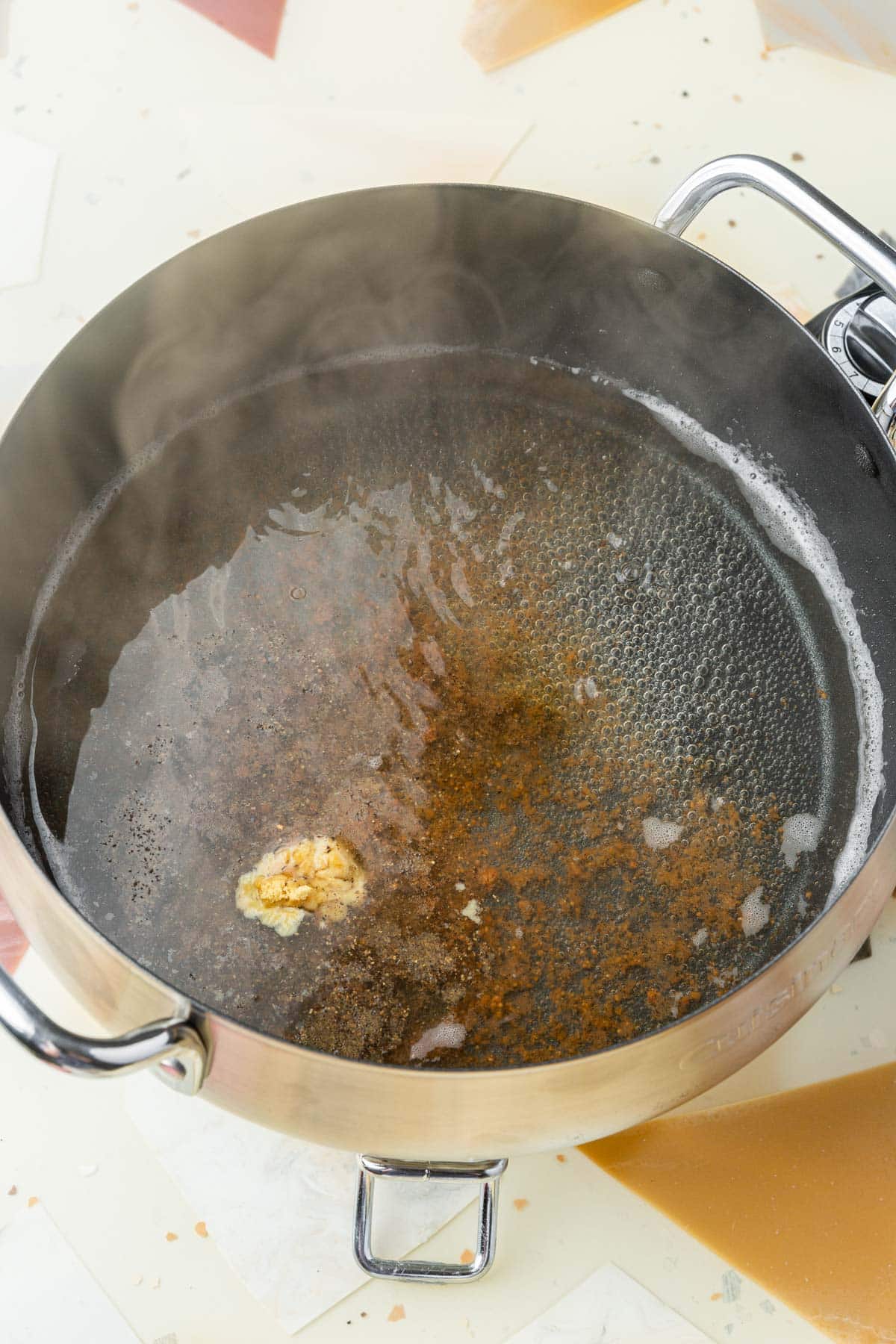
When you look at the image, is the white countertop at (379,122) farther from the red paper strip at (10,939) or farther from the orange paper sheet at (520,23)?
the red paper strip at (10,939)

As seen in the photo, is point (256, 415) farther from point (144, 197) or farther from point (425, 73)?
point (425, 73)

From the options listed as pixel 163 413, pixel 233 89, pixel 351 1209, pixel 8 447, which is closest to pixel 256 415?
pixel 163 413

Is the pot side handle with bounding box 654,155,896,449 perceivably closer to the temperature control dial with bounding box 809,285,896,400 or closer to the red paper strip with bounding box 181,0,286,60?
the temperature control dial with bounding box 809,285,896,400

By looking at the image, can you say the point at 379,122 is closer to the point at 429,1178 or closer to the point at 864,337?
the point at 864,337

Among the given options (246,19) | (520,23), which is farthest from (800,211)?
(246,19)

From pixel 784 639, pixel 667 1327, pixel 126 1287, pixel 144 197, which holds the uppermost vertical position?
pixel 784 639

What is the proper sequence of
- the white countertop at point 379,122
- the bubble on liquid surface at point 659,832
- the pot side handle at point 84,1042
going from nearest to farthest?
the pot side handle at point 84,1042 < the bubble on liquid surface at point 659,832 < the white countertop at point 379,122

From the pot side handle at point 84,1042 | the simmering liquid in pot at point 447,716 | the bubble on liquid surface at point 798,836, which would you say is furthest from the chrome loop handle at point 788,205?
the pot side handle at point 84,1042
